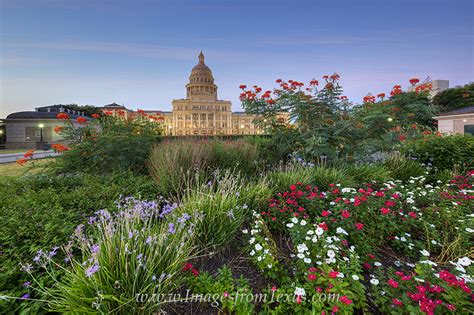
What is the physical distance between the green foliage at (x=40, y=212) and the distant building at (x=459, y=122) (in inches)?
985

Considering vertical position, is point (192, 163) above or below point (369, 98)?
below

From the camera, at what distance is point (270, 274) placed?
1968 mm

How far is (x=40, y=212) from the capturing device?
9.32 ft

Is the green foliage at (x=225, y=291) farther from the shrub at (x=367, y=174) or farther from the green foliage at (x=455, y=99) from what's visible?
the green foliage at (x=455, y=99)

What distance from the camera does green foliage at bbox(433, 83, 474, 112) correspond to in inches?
1207

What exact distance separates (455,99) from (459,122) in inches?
867

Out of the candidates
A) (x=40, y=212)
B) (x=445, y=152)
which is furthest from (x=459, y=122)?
(x=40, y=212)

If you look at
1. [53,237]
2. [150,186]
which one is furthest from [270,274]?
[150,186]

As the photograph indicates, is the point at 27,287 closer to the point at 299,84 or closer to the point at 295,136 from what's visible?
the point at 295,136

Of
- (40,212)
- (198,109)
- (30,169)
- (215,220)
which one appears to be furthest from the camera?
(198,109)

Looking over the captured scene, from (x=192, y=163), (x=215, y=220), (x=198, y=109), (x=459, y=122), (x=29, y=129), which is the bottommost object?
(x=215, y=220)

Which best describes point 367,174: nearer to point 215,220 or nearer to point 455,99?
point 215,220

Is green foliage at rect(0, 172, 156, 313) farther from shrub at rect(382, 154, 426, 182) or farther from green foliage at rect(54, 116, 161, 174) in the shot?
shrub at rect(382, 154, 426, 182)

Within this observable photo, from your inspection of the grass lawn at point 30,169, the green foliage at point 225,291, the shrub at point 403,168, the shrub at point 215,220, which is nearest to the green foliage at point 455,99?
the shrub at point 403,168
